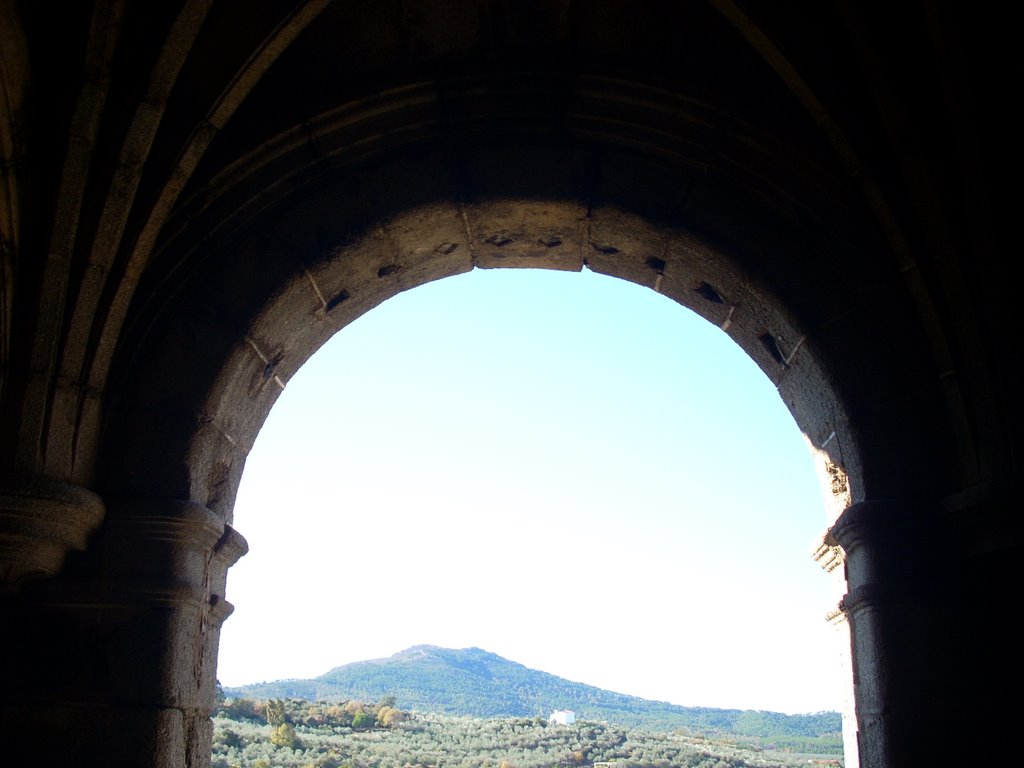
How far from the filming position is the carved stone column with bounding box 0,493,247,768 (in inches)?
132

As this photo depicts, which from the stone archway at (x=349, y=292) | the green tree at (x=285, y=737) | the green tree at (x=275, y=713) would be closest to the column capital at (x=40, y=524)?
the stone archway at (x=349, y=292)

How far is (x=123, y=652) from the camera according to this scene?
345 cm

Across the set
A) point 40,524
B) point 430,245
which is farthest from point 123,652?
point 430,245

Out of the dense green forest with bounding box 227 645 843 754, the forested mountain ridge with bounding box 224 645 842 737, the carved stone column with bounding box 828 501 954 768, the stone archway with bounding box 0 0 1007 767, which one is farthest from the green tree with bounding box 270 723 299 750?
the carved stone column with bounding box 828 501 954 768

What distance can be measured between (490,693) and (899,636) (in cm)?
1577

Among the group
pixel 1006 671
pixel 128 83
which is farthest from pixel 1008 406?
pixel 128 83

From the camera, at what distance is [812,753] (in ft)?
39.4

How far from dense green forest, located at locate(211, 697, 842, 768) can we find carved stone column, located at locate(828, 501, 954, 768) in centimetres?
545

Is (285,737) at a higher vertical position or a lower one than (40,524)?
lower

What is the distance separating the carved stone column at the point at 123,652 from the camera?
3.35m

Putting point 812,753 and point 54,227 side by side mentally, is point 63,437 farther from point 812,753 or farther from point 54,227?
point 812,753

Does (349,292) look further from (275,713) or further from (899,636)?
(275,713)

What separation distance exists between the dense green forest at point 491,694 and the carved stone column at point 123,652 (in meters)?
12.7

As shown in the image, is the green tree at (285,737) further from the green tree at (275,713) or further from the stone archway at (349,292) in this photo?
the stone archway at (349,292)
